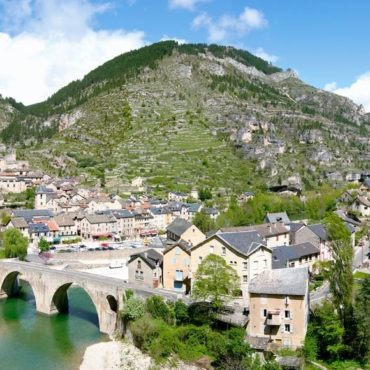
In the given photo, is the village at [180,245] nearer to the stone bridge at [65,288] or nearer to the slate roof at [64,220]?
the slate roof at [64,220]

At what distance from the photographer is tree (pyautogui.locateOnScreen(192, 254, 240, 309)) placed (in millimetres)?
41906

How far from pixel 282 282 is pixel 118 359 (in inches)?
610

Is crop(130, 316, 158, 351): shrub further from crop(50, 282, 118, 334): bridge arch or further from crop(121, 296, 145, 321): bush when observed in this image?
crop(50, 282, 118, 334): bridge arch

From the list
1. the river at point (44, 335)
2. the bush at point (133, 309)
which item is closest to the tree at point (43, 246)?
the river at point (44, 335)

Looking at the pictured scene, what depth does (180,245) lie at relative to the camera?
50875mm

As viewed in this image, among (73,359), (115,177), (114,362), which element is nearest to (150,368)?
(114,362)

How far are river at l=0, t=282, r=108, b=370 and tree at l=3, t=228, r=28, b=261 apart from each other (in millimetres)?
12407

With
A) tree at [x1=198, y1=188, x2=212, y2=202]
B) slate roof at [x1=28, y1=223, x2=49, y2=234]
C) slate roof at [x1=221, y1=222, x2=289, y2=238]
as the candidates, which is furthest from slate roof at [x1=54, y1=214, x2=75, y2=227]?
tree at [x1=198, y1=188, x2=212, y2=202]

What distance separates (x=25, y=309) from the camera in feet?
195

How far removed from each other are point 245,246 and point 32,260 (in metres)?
42.9

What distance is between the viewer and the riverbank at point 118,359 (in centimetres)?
4025

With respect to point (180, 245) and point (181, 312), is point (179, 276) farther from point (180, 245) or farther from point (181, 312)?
point (181, 312)

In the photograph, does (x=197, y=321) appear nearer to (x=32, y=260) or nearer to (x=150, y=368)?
(x=150, y=368)

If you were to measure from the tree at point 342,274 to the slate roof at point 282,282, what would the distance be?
7.74 feet
